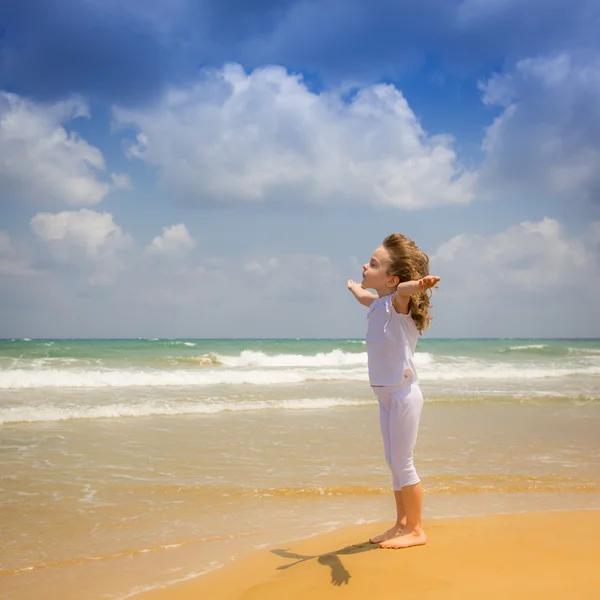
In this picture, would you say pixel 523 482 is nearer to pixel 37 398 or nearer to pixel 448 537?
pixel 448 537

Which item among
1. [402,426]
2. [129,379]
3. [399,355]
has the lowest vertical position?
[129,379]

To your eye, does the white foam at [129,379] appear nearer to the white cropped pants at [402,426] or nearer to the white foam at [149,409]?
the white foam at [149,409]

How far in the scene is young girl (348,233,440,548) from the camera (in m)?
3.51

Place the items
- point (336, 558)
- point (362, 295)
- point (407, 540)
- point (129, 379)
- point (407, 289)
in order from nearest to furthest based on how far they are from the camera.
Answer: point (407, 289) → point (336, 558) → point (407, 540) → point (362, 295) → point (129, 379)

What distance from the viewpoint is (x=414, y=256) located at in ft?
11.6

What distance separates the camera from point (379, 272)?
11.8 ft

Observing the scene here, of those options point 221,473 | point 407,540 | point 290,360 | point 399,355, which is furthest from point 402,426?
point 290,360

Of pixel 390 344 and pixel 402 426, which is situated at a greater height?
pixel 390 344

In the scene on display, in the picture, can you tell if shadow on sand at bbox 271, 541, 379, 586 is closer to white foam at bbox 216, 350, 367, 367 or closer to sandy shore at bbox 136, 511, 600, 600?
sandy shore at bbox 136, 511, 600, 600

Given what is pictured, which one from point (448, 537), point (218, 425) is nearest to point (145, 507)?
point (448, 537)

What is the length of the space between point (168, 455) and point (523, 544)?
489 centimetres

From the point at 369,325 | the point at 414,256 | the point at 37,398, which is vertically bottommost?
the point at 37,398

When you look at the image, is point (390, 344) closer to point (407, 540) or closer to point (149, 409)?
point (407, 540)

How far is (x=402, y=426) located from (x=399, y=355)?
437 millimetres
